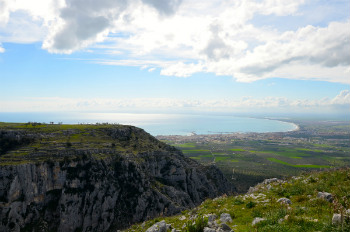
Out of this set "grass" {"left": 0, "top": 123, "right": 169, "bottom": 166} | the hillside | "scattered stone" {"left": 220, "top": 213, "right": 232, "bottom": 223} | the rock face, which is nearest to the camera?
the hillside

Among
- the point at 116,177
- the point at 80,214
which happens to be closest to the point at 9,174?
the point at 80,214

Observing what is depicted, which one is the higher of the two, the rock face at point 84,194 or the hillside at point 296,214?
the hillside at point 296,214

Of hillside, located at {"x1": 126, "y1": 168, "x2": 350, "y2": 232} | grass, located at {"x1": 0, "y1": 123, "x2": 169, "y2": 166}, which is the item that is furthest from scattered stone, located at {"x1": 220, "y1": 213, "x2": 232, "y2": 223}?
grass, located at {"x1": 0, "y1": 123, "x2": 169, "y2": 166}

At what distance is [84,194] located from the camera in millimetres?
58719

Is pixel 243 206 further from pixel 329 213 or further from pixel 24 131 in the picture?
pixel 24 131

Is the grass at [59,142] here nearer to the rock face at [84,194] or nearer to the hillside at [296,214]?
the rock face at [84,194]

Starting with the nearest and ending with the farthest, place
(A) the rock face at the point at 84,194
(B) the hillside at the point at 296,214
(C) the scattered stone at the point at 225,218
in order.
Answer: (B) the hillside at the point at 296,214
(C) the scattered stone at the point at 225,218
(A) the rock face at the point at 84,194

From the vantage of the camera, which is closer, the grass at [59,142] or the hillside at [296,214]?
the hillside at [296,214]

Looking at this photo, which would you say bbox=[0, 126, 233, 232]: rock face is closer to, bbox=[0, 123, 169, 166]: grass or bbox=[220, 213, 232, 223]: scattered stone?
bbox=[0, 123, 169, 166]: grass

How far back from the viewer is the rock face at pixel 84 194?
162 feet

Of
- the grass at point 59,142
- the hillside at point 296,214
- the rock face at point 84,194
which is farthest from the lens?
the grass at point 59,142

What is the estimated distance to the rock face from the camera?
49.5 metres

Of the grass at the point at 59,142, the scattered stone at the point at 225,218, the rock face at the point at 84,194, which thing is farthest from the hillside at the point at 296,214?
the grass at the point at 59,142

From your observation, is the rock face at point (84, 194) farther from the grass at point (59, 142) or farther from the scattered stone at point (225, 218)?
the scattered stone at point (225, 218)
